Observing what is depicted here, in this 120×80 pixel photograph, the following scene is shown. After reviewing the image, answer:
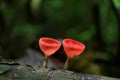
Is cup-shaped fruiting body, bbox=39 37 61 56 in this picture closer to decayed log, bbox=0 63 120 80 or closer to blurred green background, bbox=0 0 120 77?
decayed log, bbox=0 63 120 80

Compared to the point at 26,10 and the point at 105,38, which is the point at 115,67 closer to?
the point at 105,38

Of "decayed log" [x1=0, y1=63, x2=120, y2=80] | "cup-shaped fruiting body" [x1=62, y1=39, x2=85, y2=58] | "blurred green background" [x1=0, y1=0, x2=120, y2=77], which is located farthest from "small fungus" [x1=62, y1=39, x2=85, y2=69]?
"blurred green background" [x1=0, y1=0, x2=120, y2=77]

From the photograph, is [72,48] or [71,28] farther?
[71,28]

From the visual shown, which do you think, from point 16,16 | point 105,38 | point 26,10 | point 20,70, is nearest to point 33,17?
point 26,10

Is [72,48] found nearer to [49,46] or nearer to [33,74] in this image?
[49,46]

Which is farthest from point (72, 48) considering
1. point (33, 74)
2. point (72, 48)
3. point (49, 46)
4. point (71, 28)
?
point (71, 28)

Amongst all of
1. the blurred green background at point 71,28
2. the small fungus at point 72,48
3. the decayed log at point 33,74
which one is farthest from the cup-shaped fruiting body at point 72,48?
the blurred green background at point 71,28
